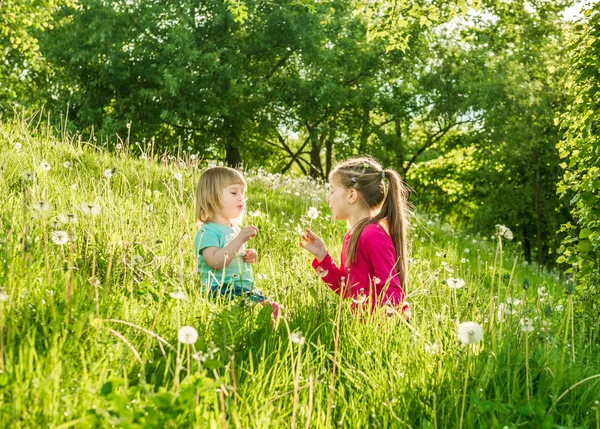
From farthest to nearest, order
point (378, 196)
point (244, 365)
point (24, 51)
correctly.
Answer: point (24, 51)
point (378, 196)
point (244, 365)

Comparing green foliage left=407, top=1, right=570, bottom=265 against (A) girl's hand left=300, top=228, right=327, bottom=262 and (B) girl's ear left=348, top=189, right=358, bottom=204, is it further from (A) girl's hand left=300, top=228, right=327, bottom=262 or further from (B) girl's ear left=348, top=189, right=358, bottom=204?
(A) girl's hand left=300, top=228, right=327, bottom=262

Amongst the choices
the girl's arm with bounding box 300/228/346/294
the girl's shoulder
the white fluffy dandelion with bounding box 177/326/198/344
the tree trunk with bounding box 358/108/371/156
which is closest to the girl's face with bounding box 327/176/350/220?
the girl's shoulder

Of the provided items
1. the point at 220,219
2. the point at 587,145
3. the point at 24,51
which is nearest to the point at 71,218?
the point at 220,219

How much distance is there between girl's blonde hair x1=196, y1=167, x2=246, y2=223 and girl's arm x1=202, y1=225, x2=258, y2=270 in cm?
39

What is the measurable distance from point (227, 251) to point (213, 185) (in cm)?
66

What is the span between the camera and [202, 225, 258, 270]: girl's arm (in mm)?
4277

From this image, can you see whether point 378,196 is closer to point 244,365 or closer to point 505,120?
point 244,365

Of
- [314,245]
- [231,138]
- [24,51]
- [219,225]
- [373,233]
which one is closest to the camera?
[314,245]

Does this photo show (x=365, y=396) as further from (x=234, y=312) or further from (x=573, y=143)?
(x=573, y=143)

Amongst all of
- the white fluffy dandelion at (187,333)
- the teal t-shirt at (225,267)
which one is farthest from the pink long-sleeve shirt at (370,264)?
the white fluffy dandelion at (187,333)

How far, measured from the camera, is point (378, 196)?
16.1ft

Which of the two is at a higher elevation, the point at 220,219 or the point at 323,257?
the point at 220,219

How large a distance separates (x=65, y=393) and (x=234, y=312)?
43.6 inches

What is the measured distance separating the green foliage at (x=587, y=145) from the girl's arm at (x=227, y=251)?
228cm
